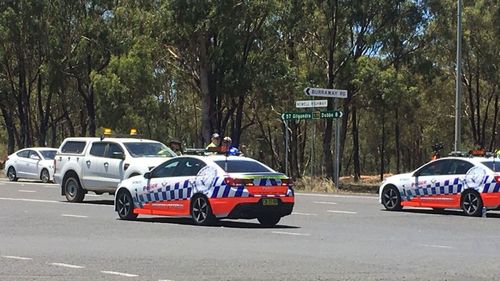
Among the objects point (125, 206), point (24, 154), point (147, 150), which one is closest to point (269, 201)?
point (125, 206)

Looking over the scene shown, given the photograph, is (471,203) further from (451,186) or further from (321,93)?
(321,93)

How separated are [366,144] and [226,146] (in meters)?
53.8

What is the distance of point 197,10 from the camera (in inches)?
1454

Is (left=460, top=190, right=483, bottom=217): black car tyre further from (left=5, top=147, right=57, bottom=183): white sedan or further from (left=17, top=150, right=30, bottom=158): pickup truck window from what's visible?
(left=17, top=150, right=30, bottom=158): pickup truck window

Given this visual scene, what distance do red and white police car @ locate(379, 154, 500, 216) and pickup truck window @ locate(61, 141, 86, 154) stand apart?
8.73m

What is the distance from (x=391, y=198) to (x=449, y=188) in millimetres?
1844

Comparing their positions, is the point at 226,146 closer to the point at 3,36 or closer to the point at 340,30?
the point at 340,30

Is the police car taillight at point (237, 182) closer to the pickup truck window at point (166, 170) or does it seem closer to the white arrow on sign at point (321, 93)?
the pickup truck window at point (166, 170)

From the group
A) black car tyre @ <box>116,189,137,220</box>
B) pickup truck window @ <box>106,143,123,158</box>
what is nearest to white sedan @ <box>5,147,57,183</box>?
pickup truck window @ <box>106,143,123,158</box>

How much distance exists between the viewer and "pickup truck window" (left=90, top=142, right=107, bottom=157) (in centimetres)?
2344

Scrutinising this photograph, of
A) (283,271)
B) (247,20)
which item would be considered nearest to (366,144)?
(247,20)

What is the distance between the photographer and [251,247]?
1337 centimetres

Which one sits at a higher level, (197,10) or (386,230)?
(197,10)

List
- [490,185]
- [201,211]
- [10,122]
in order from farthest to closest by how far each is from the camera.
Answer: [10,122] → [490,185] → [201,211]
